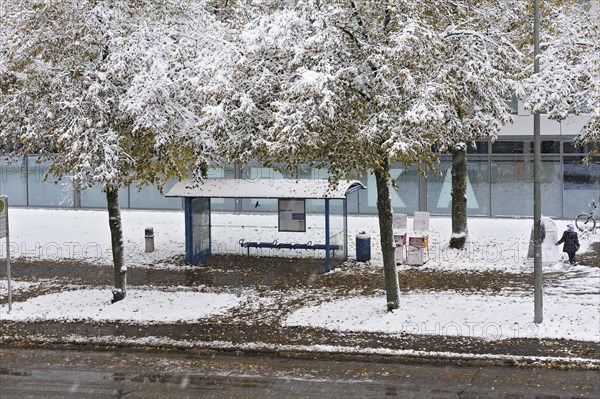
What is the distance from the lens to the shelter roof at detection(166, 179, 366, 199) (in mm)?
21781

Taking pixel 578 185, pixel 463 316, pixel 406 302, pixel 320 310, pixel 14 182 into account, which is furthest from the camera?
pixel 14 182

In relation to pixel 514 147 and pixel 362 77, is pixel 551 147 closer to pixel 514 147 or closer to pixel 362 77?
pixel 514 147

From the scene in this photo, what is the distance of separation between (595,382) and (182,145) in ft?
32.1

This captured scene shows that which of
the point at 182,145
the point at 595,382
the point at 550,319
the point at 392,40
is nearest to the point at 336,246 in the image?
the point at 182,145

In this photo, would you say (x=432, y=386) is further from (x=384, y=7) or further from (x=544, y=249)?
(x=544, y=249)

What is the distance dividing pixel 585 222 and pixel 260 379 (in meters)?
16.4

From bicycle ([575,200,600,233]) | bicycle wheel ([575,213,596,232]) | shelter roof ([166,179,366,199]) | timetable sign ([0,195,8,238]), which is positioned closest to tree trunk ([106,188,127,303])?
timetable sign ([0,195,8,238])

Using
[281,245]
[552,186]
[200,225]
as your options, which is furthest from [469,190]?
[200,225]

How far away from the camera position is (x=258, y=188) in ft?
73.4

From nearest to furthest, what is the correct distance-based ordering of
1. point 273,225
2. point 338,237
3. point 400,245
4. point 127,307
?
1. point 127,307
2. point 400,245
3. point 338,237
4. point 273,225

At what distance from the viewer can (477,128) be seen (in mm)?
18406

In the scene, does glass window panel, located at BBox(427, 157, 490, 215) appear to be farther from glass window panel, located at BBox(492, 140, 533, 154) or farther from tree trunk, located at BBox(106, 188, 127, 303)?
tree trunk, located at BBox(106, 188, 127, 303)

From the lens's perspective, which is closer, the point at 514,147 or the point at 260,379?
the point at 260,379

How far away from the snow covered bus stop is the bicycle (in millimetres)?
7686
